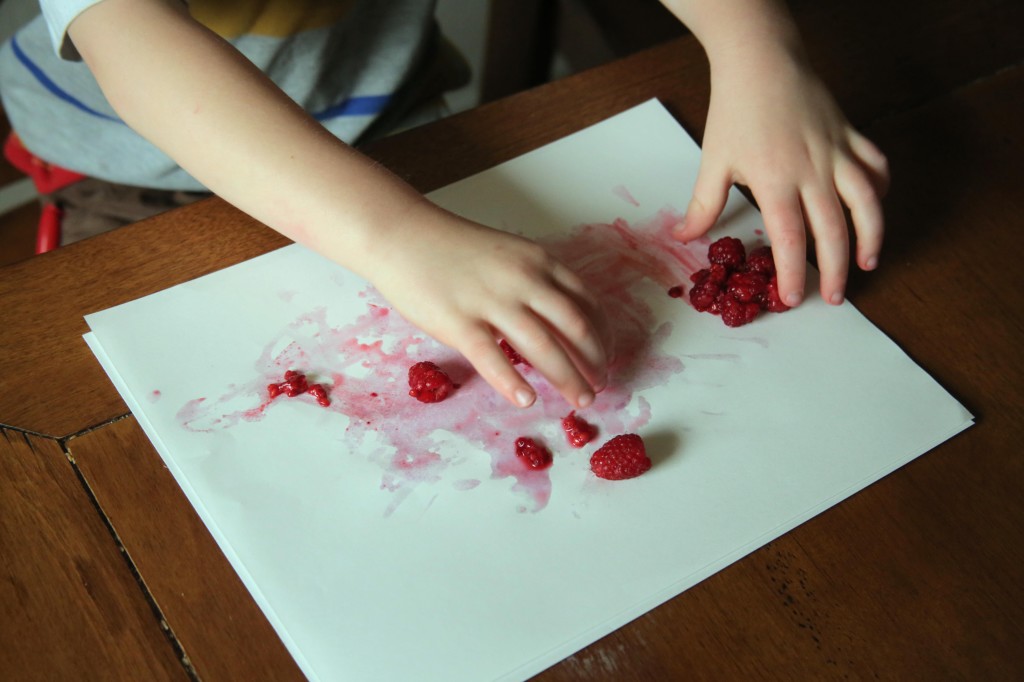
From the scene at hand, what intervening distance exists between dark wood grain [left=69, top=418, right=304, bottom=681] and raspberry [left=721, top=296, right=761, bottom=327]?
0.35 m

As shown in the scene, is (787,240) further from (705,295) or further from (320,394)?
(320,394)

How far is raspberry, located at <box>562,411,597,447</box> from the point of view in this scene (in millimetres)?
528

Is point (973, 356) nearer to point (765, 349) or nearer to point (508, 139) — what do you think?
point (765, 349)

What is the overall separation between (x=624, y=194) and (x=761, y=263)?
4.7 inches

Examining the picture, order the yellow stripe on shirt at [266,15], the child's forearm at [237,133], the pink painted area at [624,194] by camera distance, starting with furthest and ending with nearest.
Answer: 1. the yellow stripe on shirt at [266,15]
2. the pink painted area at [624,194]
3. the child's forearm at [237,133]

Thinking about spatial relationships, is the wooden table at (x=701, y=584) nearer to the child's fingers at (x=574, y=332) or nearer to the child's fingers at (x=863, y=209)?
the child's fingers at (x=863, y=209)

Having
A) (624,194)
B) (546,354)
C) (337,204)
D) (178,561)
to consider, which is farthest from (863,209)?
(178,561)

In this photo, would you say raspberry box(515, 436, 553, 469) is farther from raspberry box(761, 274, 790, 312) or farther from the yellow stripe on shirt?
the yellow stripe on shirt

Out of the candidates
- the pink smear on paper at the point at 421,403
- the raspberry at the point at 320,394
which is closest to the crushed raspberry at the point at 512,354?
the pink smear on paper at the point at 421,403

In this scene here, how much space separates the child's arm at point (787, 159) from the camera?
60 centimetres

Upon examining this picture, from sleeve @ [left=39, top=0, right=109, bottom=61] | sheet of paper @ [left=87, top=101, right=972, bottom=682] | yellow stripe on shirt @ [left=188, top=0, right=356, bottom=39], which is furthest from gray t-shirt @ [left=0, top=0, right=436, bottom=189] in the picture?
sheet of paper @ [left=87, top=101, right=972, bottom=682]

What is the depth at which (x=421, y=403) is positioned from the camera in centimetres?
54

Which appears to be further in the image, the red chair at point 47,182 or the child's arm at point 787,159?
the red chair at point 47,182

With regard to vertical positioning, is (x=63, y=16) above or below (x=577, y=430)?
above
